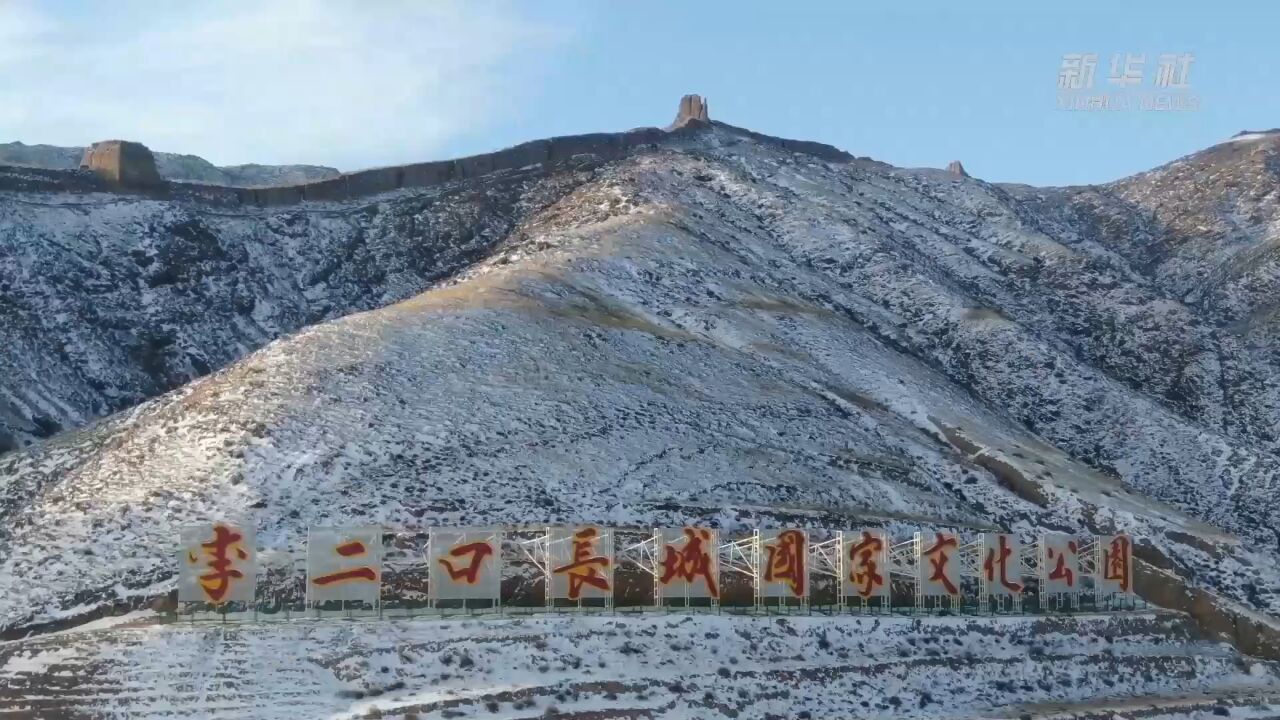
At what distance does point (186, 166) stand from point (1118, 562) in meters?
110

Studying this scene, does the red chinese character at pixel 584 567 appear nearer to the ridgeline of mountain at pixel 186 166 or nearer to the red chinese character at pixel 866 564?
the red chinese character at pixel 866 564

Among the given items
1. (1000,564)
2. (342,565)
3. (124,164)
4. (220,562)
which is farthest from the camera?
(124,164)

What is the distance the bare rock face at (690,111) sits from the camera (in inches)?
3889

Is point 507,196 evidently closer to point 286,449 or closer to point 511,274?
point 511,274

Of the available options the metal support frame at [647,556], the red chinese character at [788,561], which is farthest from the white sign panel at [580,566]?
the red chinese character at [788,561]

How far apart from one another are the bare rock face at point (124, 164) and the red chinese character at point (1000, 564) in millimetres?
51323

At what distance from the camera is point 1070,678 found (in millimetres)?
36969

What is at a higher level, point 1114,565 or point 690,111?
point 690,111

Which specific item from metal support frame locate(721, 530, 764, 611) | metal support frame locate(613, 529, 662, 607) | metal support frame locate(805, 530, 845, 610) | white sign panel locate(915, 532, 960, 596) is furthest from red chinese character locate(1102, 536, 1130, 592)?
metal support frame locate(613, 529, 662, 607)

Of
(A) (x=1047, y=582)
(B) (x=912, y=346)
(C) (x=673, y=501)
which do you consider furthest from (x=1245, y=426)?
(C) (x=673, y=501)

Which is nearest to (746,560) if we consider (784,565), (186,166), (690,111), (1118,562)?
(784,565)

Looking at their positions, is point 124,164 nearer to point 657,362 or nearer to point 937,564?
point 657,362

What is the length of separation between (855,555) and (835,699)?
6003mm

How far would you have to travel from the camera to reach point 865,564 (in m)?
37.8
